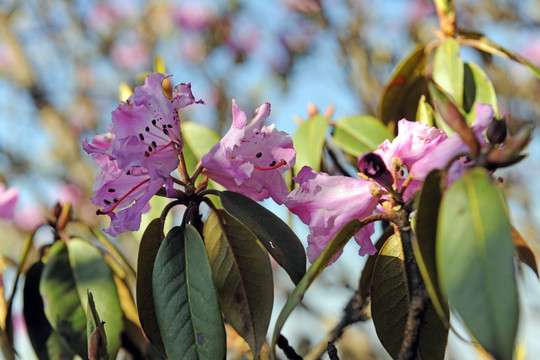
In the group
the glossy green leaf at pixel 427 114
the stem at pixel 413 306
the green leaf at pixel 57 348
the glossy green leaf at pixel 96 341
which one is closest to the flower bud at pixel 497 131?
the stem at pixel 413 306

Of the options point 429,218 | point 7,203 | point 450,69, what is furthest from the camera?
point 7,203

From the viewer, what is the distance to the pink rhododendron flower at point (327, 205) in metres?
0.67

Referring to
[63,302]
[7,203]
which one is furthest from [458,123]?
[7,203]

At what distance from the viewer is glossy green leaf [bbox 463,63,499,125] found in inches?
38.7

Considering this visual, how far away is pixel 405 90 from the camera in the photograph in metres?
1.08

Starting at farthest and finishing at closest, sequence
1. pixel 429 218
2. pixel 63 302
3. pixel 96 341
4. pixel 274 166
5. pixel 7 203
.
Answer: pixel 7 203
pixel 63 302
pixel 274 166
pixel 96 341
pixel 429 218

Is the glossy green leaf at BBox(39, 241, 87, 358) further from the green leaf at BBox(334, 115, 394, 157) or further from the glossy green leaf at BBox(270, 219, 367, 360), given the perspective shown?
the green leaf at BBox(334, 115, 394, 157)

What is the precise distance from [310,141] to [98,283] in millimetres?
464

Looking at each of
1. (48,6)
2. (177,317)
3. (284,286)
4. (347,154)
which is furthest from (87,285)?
(48,6)

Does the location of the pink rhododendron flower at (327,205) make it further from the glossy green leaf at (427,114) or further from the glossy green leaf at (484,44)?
the glossy green leaf at (484,44)

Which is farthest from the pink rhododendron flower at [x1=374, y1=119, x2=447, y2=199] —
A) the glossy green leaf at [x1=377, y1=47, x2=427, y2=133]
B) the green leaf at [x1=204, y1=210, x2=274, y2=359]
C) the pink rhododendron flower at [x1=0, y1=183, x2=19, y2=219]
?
the pink rhododendron flower at [x1=0, y1=183, x2=19, y2=219]

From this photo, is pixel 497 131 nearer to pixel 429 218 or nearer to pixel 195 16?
pixel 429 218

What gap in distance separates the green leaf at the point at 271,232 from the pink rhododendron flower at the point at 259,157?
0.04 m

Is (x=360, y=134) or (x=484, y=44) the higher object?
(x=484, y=44)
